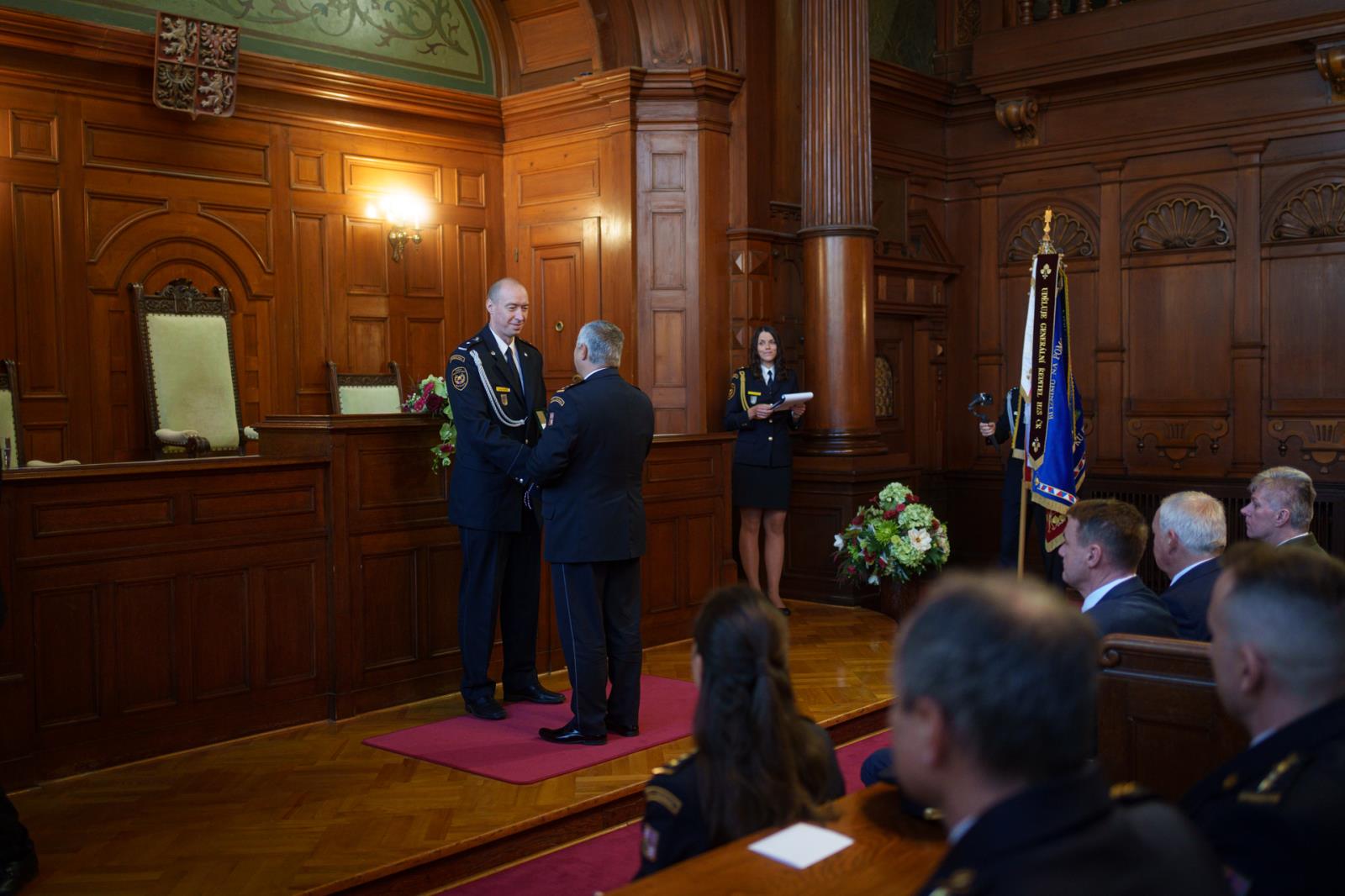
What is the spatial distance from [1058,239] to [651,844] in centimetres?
812

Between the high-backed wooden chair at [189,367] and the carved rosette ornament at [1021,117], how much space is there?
5.68 metres

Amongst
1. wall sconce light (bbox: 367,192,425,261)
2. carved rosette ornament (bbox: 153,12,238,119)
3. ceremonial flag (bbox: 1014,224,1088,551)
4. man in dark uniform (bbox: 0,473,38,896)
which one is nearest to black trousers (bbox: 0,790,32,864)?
man in dark uniform (bbox: 0,473,38,896)

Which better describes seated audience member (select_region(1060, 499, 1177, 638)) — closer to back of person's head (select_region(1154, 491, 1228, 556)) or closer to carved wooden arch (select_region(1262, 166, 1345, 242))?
back of person's head (select_region(1154, 491, 1228, 556))

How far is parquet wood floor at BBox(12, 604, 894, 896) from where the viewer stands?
11.2 feet

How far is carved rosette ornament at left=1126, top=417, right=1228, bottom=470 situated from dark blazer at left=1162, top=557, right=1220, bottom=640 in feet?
17.9

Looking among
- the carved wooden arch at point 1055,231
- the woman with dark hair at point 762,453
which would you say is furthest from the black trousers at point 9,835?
the carved wooden arch at point 1055,231

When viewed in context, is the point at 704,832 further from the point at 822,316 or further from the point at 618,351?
the point at 822,316

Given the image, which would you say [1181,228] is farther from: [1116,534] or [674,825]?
[674,825]

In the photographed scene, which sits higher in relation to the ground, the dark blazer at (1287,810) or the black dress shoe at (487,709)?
the dark blazer at (1287,810)

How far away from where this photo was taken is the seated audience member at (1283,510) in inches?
155

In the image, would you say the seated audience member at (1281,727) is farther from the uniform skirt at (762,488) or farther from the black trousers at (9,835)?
the uniform skirt at (762,488)

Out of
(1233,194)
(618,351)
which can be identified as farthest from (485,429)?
(1233,194)

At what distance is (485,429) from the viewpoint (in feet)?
15.5

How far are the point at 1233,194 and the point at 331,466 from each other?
21.3 feet
